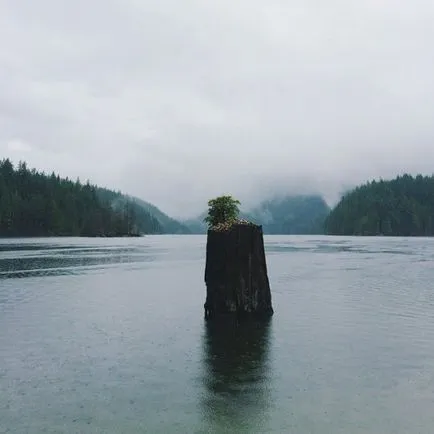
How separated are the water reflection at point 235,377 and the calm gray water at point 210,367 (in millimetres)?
63

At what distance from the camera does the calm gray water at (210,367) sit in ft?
50.5

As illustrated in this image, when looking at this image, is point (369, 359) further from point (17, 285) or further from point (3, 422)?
point (17, 285)

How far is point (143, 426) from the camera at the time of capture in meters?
14.8

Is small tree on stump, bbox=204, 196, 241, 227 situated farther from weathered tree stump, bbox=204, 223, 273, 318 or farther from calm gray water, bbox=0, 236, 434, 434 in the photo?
calm gray water, bbox=0, 236, 434, 434

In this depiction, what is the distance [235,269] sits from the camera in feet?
100

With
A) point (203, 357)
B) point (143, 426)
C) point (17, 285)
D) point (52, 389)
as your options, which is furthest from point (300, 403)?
point (17, 285)

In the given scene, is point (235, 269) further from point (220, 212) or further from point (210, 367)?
point (210, 367)

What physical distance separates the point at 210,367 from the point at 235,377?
6.43 ft

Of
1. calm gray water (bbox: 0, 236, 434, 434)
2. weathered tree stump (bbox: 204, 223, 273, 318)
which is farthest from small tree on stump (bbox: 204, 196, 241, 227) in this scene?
calm gray water (bbox: 0, 236, 434, 434)

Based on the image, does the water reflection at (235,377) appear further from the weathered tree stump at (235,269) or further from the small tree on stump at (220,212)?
the small tree on stump at (220,212)

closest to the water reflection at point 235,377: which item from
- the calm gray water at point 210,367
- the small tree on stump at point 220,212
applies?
the calm gray water at point 210,367

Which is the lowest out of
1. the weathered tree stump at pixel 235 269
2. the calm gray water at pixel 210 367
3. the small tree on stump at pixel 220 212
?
the calm gray water at pixel 210 367

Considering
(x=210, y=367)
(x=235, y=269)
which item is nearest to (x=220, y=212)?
(x=235, y=269)

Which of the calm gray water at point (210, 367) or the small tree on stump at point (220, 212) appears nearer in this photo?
the calm gray water at point (210, 367)
